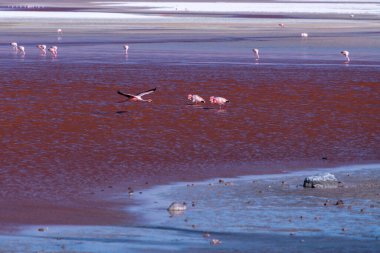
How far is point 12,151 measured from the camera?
15648mm

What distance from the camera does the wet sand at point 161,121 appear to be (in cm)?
1320

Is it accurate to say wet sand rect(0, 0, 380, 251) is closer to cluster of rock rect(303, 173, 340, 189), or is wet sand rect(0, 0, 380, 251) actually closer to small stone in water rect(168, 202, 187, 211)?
small stone in water rect(168, 202, 187, 211)

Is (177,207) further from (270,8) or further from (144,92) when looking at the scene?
(270,8)

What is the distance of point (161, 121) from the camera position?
63.3 feet

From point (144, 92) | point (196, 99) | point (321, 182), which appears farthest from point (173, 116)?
point (321, 182)

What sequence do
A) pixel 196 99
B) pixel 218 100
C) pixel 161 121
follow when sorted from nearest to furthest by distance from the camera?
pixel 161 121 → pixel 218 100 → pixel 196 99

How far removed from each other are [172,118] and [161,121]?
513 millimetres

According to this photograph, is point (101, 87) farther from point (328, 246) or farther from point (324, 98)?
point (328, 246)

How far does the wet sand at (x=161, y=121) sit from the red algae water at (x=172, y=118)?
0.09 feet

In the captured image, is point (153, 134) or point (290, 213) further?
point (153, 134)

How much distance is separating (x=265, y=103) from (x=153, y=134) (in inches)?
205

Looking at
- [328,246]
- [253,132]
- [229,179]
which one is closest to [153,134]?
[253,132]

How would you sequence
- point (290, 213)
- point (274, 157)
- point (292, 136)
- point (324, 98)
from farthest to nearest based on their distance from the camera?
1. point (324, 98)
2. point (292, 136)
3. point (274, 157)
4. point (290, 213)

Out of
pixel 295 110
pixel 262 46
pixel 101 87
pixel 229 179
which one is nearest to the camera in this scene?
pixel 229 179
